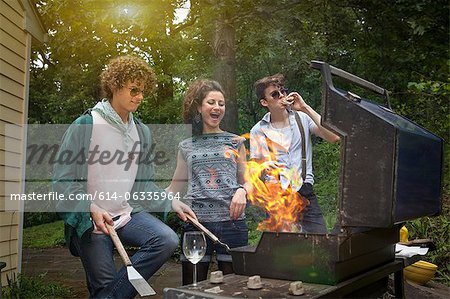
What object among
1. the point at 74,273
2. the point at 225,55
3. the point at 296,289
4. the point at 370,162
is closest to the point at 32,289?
the point at 74,273

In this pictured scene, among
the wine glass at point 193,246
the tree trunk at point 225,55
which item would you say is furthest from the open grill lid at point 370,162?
the tree trunk at point 225,55

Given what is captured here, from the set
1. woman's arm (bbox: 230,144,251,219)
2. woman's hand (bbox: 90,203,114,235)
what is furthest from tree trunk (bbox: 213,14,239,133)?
woman's hand (bbox: 90,203,114,235)

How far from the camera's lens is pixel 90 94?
193 inches

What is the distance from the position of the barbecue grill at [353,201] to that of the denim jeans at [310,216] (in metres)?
0.66

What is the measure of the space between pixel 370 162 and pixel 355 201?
13 centimetres

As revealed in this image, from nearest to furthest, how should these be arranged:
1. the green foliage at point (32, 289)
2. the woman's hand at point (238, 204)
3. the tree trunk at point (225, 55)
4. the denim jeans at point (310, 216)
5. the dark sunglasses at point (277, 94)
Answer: the woman's hand at point (238, 204)
the denim jeans at point (310, 216)
the dark sunglasses at point (277, 94)
the green foliage at point (32, 289)
the tree trunk at point (225, 55)

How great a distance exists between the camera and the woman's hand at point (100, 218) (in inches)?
72.4

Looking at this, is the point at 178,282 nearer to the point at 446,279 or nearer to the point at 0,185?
the point at 0,185

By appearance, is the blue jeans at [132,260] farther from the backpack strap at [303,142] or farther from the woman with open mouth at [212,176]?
the backpack strap at [303,142]

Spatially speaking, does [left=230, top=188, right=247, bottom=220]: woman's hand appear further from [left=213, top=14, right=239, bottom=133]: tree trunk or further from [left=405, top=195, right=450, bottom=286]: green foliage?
[left=213, top=14, right=239, bottom=133]: tree trunk

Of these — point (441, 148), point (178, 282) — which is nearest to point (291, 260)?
point (441, 148)

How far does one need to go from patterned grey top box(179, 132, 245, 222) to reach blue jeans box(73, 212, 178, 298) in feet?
0.88

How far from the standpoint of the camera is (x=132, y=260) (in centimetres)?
202

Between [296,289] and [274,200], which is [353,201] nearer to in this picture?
[296,289]
